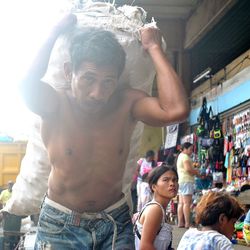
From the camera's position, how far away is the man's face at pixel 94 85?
236 centimetres

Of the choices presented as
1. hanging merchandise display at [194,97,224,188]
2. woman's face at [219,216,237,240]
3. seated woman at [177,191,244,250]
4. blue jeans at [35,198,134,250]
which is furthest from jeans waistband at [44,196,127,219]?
hanging merchandise display at [194,97,224,188]

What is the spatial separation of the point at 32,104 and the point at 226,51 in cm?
1092

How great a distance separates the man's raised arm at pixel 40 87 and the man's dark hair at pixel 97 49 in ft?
0.40

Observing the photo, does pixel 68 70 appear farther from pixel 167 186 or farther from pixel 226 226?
pixel 167 186

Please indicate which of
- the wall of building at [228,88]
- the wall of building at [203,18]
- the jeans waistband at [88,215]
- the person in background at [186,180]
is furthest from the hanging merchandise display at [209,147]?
the jeans waistband at [88,215]

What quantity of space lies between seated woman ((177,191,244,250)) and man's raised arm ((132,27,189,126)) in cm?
105

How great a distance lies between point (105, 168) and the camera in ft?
8.32

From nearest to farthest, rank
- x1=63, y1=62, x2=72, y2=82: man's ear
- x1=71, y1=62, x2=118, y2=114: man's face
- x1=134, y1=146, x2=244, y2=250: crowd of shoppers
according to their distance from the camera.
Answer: x1=71, y1=62, x2=118, y2=114: man's face < x1=63, y1=62, x2=72, y2=82: man's ear < x1=134, y1=146, x2=244, y2=250: crowd of shoppers

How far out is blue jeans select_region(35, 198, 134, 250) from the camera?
2.42 metres

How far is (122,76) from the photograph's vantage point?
281 centimetres

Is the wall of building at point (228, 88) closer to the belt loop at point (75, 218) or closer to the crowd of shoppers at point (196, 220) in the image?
the crowd of shoppers at point (196, 220)

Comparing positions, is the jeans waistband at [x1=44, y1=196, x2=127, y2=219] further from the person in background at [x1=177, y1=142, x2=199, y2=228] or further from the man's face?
the person in background at [x1=177, y1=142, x2=199, y2=228]

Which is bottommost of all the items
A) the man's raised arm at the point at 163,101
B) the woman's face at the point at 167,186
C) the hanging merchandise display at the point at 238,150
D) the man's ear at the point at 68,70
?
the woman's face at the point at 167,186

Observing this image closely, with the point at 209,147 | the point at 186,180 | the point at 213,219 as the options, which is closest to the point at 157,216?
the point at 213,219
